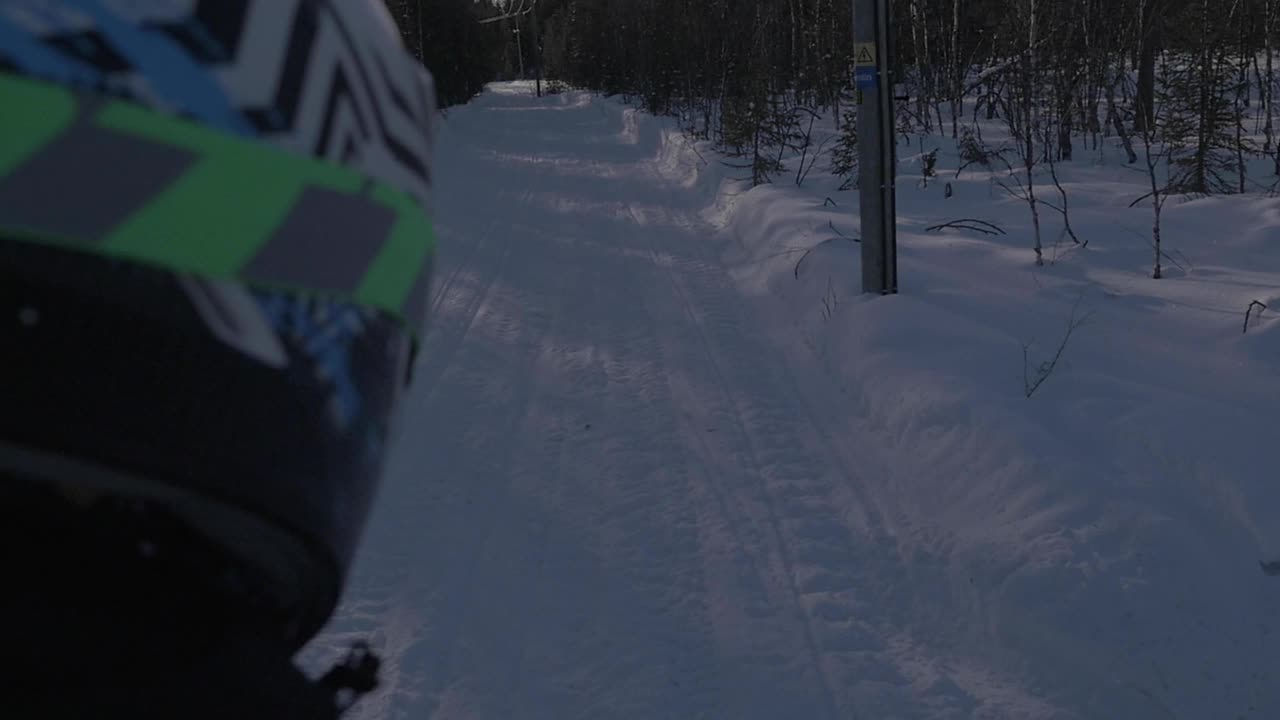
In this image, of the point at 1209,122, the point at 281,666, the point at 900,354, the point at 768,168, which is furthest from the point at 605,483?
the point at 768,168

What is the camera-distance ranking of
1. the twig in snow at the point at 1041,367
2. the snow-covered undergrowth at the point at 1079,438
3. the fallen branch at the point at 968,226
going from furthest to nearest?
the fallen branch at the point at 968,226 → the twig in snow at the point at 1041,367 → the snow-covered undergrowth at the point at 1079,438

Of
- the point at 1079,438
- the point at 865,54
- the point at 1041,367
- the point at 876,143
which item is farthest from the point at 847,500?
the point at 865,54

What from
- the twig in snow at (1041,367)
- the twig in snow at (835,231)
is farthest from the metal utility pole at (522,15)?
the twig in snow at (1041,367)

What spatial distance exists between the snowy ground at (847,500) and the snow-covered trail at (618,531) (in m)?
0.01

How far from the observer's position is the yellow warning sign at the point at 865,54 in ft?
20.2

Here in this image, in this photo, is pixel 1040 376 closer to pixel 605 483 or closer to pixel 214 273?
pixel 605 483

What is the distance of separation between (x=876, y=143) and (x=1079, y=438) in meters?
2.89

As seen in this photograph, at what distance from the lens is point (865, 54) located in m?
6.20

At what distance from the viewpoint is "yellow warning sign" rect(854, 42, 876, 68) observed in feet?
20.2

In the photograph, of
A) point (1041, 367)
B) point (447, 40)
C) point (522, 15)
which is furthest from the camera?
point (522, 15)

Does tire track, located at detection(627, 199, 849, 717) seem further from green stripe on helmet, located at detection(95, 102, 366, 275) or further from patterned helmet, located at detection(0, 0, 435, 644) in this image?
green stripe on helmet, located at detection(95, 102, 366, 275)

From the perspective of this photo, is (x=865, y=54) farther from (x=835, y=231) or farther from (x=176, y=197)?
(x=176, y=197)

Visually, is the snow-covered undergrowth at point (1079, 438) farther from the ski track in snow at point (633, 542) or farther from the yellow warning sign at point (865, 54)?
the yellow warning sign at point (865, 54)

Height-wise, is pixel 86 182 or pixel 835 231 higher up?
pixel 86 182
